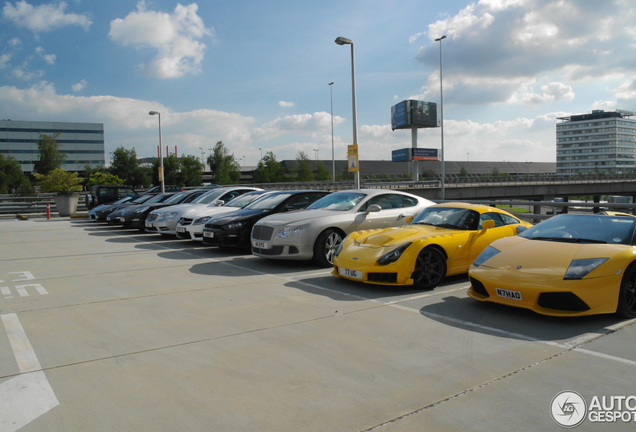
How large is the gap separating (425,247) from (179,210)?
29.3 feet

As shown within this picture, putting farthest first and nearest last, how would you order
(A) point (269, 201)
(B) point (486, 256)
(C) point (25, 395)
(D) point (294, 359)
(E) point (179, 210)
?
(E) point (179, 210)
(A) point (269, 201)
(B) point (486, 256)
(D) point (294, 359)
(C) point (25, 395)

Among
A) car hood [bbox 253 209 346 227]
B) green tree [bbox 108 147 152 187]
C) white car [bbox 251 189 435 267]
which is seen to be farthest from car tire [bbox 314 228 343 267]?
green tree [bbox 108 147 152 187]

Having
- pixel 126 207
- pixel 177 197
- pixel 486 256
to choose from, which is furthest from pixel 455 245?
pixel 126 207

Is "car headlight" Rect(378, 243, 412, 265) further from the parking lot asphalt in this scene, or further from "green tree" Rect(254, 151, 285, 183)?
"green tree" Rect(254, 151, 285, 183)

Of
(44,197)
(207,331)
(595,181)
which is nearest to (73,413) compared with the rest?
(207,331)

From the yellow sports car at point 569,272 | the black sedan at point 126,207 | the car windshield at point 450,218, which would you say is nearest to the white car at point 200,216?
the black sedan at point 126,207

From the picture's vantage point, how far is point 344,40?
1795 cm

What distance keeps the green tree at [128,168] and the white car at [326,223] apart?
6903 cm

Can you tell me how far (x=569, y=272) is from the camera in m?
5.08

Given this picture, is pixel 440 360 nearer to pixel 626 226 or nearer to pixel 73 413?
pixel 73 413

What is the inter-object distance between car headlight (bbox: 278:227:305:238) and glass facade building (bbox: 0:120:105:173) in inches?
4563

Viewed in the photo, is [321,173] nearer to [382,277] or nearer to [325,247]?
[325,247]

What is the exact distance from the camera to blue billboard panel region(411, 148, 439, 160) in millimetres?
81438

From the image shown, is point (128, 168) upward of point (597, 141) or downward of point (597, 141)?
downward
